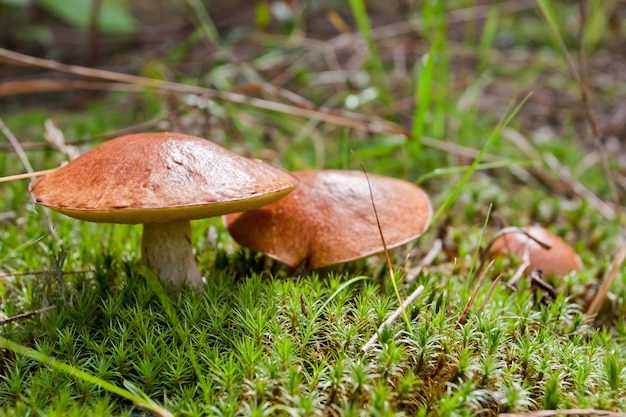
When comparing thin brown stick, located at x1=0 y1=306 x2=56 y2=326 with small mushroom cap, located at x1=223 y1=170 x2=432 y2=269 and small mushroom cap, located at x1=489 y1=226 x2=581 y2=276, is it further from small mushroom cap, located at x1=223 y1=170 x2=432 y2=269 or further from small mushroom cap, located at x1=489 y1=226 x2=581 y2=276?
small mushroom cap, located at x1=489 y1=226 x2=581 y2=276

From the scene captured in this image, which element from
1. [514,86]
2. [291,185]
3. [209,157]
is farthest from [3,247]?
[514,86]

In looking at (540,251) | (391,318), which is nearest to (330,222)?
(391,318)

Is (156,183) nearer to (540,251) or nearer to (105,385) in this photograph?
(105,385)

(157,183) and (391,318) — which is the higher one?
(157,183)

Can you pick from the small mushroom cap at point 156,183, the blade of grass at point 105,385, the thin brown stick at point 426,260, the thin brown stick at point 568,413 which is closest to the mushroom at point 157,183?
the small mushroom cap at point 156,183

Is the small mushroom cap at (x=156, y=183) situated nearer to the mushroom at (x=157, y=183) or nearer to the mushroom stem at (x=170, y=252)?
the mushroom at (x=157, y=183)
